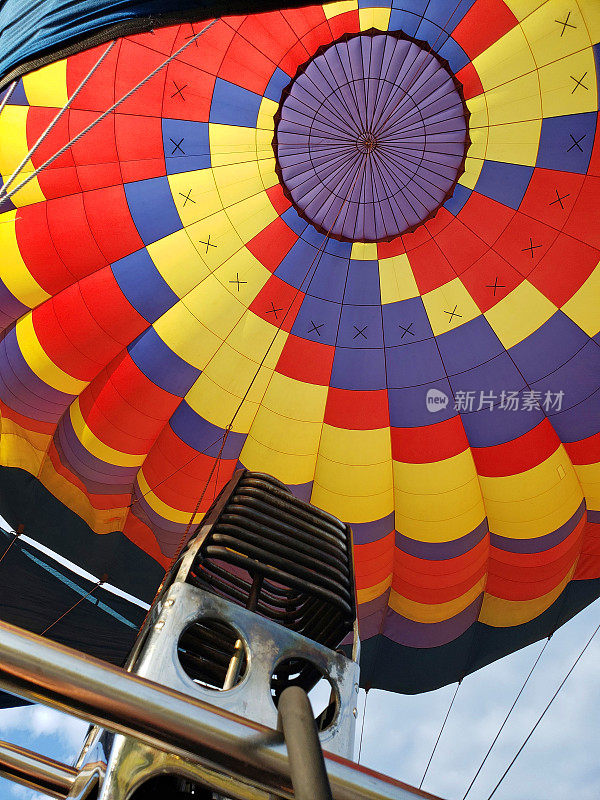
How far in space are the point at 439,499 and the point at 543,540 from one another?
99cm

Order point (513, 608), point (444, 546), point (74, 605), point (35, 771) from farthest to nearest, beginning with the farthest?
point (513, 608) < point (74, 605) < point (444, 546) < point (35, 771)

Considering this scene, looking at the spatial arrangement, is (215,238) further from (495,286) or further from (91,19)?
(91,19)

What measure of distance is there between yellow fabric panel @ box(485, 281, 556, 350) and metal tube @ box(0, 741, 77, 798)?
4.99 metres

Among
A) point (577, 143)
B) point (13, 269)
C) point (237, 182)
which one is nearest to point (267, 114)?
point (237, 182)

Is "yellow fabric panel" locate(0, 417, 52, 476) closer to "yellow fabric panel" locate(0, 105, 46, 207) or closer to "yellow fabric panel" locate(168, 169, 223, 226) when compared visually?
"yellow fabric panel" locate(0, 105, 46, 207)

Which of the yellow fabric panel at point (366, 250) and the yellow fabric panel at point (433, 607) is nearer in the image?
the yellow fabric panel at point (366, 250)

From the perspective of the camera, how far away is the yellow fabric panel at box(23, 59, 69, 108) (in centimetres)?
515

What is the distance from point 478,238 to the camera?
5375 millimetres

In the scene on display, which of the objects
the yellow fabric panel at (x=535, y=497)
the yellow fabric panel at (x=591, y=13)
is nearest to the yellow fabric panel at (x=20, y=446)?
the yellow fabric panel at (x=535, y=497)

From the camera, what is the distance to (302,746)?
0.48 metres

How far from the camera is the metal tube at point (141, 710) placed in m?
0.55

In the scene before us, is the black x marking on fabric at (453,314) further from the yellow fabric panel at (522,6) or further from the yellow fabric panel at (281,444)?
the yellow fabric panel at (522,6)

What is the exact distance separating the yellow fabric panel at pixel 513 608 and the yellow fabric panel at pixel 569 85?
3.96 m

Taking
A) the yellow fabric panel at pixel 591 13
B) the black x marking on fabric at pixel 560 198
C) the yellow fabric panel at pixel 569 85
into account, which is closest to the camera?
the yellow fabric panel at pixel 591 13
